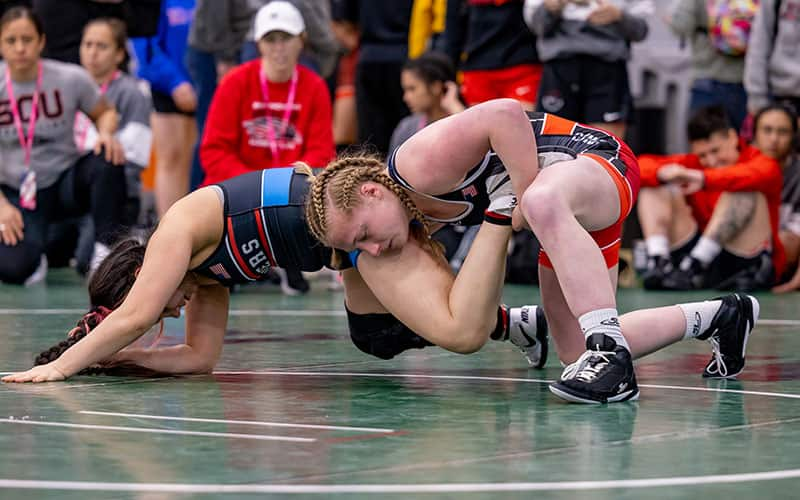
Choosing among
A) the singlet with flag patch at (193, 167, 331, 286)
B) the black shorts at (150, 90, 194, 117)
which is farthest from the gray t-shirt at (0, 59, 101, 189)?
the singlet with flag patch at (193, 167, 331, 286)

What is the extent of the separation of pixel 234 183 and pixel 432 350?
1.34 m

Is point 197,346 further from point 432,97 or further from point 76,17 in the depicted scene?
point 76,17

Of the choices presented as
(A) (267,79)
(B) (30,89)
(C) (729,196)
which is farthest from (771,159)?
(B) (30,89)

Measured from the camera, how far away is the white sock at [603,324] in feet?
13.6

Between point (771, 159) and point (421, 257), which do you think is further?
point (771, 159)

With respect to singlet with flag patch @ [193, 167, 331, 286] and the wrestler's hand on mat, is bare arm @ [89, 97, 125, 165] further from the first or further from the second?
the wrestler's hand on mat

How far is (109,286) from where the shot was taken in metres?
4.70

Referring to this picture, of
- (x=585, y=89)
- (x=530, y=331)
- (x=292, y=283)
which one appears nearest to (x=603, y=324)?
(x=530, y=331)

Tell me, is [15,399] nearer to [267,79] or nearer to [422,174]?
[422,174]

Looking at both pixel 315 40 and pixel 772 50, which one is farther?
pixel 315 40

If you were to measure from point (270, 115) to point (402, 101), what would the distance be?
62.4 inches

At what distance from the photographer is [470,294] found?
4453 millimetres

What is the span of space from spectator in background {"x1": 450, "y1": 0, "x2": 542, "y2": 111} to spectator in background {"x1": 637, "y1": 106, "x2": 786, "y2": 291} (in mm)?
946

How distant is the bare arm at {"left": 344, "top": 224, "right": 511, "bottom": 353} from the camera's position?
443 cm
